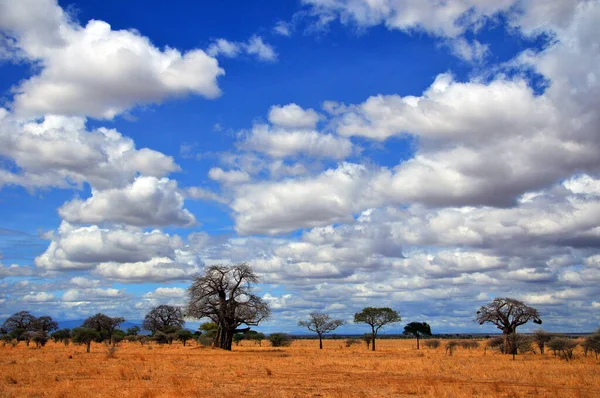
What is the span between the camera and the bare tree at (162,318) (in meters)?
116

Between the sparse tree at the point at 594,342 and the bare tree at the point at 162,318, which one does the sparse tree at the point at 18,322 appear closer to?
the bare tree at the point at 162,318

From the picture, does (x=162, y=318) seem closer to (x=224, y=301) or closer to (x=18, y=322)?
(x=18, y=322)

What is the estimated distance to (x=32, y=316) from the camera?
110 metres

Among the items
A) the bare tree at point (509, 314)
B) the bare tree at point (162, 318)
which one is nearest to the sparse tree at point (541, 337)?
the bare tree at point (509, 314)

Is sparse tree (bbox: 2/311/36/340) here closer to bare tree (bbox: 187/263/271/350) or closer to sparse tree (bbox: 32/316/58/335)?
sparse tree (bbox: 32/316/58/335)

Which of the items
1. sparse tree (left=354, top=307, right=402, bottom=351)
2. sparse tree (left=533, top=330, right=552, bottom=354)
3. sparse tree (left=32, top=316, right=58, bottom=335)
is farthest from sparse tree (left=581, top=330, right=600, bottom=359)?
sparse tree (left=32, top=316, right=58, bottom=335)

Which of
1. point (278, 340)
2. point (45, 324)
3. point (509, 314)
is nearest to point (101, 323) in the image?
point (278, 340)

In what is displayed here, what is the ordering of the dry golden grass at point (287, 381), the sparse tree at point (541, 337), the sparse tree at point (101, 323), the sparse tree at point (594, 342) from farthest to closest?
1. the sparse tree at point (101, 323)
2. the sparse tree at point (541, 337)
3. the sparse tree at point (594, 342)
4. the dry golden grass at point (287, 381)

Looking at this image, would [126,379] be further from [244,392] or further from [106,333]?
[106,333]

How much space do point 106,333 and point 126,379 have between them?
5471 cm

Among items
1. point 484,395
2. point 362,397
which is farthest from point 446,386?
point 362,397

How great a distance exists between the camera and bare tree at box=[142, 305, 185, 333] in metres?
116

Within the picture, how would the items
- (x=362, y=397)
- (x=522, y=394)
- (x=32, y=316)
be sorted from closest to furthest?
(x=362, y=397)
(x=522, y=394)
(x=32, y=316)

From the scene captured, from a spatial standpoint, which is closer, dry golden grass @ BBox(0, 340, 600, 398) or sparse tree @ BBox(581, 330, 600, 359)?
dry golden grass @ BBox(0, 340, 600, 398)
